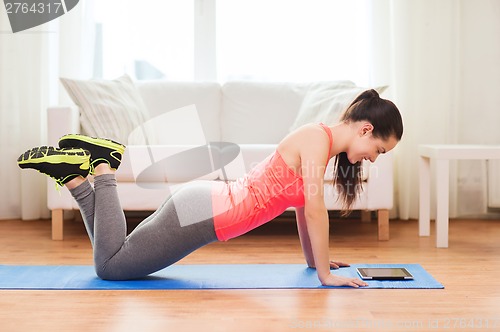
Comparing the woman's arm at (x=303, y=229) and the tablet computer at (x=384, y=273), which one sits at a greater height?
the woman's arm at (x=303, y=229)

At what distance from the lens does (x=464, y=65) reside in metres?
4.16

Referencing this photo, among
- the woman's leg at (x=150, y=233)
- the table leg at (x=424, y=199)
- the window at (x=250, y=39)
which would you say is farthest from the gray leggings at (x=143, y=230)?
the window at (x=250, y=39)

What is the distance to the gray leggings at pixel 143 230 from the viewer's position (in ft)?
7.07

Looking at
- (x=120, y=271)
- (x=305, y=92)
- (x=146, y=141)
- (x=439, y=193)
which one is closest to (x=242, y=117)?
(x=305, y=92)

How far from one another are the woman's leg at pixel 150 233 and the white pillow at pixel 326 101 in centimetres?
143

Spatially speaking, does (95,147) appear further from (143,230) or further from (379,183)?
(379,183)

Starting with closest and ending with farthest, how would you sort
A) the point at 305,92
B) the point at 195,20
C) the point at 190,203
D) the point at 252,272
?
the point at 190,203 < the point at 252,272 < the point at 305,92 < the point at 195,20

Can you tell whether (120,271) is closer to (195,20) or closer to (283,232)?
(283,232)

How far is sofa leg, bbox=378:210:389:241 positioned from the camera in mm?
3283

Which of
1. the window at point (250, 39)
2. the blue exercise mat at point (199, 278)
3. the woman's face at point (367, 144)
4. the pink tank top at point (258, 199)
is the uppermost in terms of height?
the window at point (250, 39)

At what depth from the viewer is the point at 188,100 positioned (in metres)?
4.01

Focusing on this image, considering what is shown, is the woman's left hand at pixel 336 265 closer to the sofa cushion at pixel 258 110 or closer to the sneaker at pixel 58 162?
the sneaker at pixel 58 162

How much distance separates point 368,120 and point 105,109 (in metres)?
1.80

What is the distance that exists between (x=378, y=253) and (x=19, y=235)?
A: 1.88m
